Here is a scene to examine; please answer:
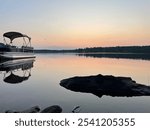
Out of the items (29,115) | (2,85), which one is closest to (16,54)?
(2,85)

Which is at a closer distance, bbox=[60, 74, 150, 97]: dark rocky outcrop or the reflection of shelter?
bbox=[60, 74, 150, 97]: dark rocky outcrop

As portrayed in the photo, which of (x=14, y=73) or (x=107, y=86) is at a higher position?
(x=107, y=86)

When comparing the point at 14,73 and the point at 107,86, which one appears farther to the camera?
the point at 14,73

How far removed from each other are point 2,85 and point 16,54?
21.4 m

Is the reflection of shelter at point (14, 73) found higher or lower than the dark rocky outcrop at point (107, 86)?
lower

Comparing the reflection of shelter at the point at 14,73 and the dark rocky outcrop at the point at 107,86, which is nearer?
the dark rocky outcrop at the point at 107,86

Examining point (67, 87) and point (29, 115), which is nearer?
point (29, 115)

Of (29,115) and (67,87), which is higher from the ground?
(29,115)

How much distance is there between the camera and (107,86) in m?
14.9

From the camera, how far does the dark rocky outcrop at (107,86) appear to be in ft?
46.1

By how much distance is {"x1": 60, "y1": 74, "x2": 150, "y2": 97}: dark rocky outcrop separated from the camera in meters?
14.0

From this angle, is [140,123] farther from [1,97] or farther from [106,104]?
[1,97]

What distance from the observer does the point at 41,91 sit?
593 inches

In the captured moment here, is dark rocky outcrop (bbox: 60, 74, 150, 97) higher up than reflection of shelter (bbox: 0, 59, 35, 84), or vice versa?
dark rocky outcrop (bbox: 60, 74, 150, 97)
